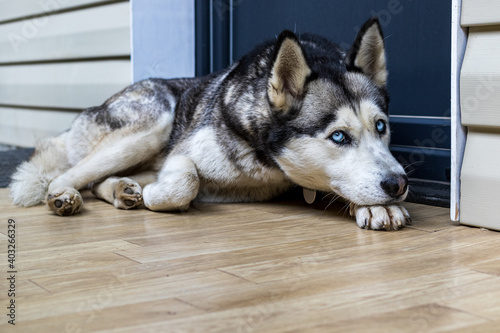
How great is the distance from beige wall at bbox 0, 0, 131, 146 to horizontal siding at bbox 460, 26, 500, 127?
316 cm

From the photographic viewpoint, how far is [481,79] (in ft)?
7.47

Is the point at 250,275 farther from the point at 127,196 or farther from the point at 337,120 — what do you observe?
the point at 127,196

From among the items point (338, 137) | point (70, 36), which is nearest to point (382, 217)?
point (338, 137)

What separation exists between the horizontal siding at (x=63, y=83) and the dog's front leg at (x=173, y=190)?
230 centimetres

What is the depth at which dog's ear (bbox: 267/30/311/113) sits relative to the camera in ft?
8.09

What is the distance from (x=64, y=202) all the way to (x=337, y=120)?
127 centimetres

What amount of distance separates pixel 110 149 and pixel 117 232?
86cm

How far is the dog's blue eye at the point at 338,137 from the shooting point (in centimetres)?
244

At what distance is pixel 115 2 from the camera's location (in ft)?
16.4

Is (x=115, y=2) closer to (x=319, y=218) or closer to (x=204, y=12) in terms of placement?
(x=204, y=12)

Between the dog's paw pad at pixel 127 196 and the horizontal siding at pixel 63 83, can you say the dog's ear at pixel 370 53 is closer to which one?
the dog's paw pad at pixel 127 196

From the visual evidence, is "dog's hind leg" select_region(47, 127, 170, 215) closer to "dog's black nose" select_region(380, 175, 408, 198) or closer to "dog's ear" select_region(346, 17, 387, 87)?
"dog's ear" select_region(346, 17, 387, 87)

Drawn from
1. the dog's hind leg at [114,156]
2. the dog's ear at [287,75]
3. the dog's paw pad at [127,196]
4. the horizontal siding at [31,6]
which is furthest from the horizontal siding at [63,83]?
the dog's ear at [287,75]

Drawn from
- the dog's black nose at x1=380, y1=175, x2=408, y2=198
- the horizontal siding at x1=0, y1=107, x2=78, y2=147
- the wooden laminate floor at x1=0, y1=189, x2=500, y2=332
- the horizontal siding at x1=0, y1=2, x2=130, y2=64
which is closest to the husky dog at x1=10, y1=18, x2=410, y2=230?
the dog's black nose at x1=380, y1=175, x2=408, y2=198
